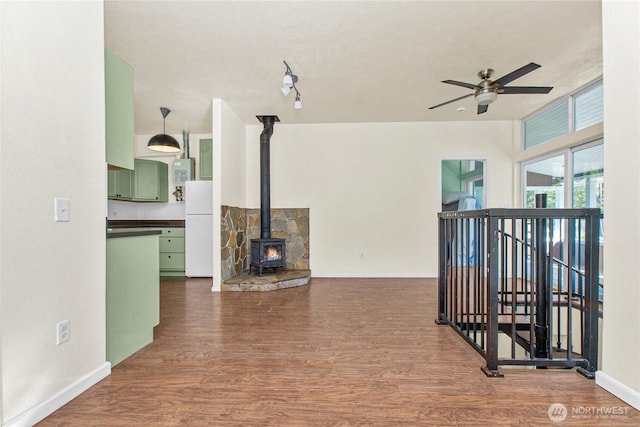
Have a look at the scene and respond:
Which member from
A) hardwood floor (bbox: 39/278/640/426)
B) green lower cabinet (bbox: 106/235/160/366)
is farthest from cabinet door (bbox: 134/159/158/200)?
green lower cabinet (bbox: 106/235/160/366)

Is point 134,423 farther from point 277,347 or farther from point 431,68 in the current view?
point 431,68

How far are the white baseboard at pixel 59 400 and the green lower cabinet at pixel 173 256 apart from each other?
11.0 ft

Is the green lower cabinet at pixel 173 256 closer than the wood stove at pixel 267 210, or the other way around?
the wood stove at pixel 267 210

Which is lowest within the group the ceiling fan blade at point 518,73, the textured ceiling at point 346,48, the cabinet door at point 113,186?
the cabinet door at point 113,186

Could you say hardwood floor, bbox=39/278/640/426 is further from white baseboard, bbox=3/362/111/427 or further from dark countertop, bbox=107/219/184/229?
dark countertop, bbox=107/219/184/229

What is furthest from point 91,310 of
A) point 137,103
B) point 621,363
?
point 137,103

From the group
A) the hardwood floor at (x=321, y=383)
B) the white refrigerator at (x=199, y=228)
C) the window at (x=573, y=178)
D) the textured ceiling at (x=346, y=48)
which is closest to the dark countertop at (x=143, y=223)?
the white refrigerator at (x=199, y=228)

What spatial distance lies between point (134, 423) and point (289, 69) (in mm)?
3206

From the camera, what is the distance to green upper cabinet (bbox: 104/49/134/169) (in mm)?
2092

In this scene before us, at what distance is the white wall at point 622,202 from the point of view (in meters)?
1.60

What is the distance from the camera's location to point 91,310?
1836 millimetres

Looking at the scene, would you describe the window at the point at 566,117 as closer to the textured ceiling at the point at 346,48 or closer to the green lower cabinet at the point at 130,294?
the textured ceiling at the point at 346,48

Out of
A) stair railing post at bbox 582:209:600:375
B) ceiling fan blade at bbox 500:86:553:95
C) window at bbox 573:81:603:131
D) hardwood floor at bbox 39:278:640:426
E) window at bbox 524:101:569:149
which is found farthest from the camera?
window at bbox 524:101:569:149

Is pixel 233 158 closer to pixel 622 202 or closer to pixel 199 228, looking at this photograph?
pixel 199 228
